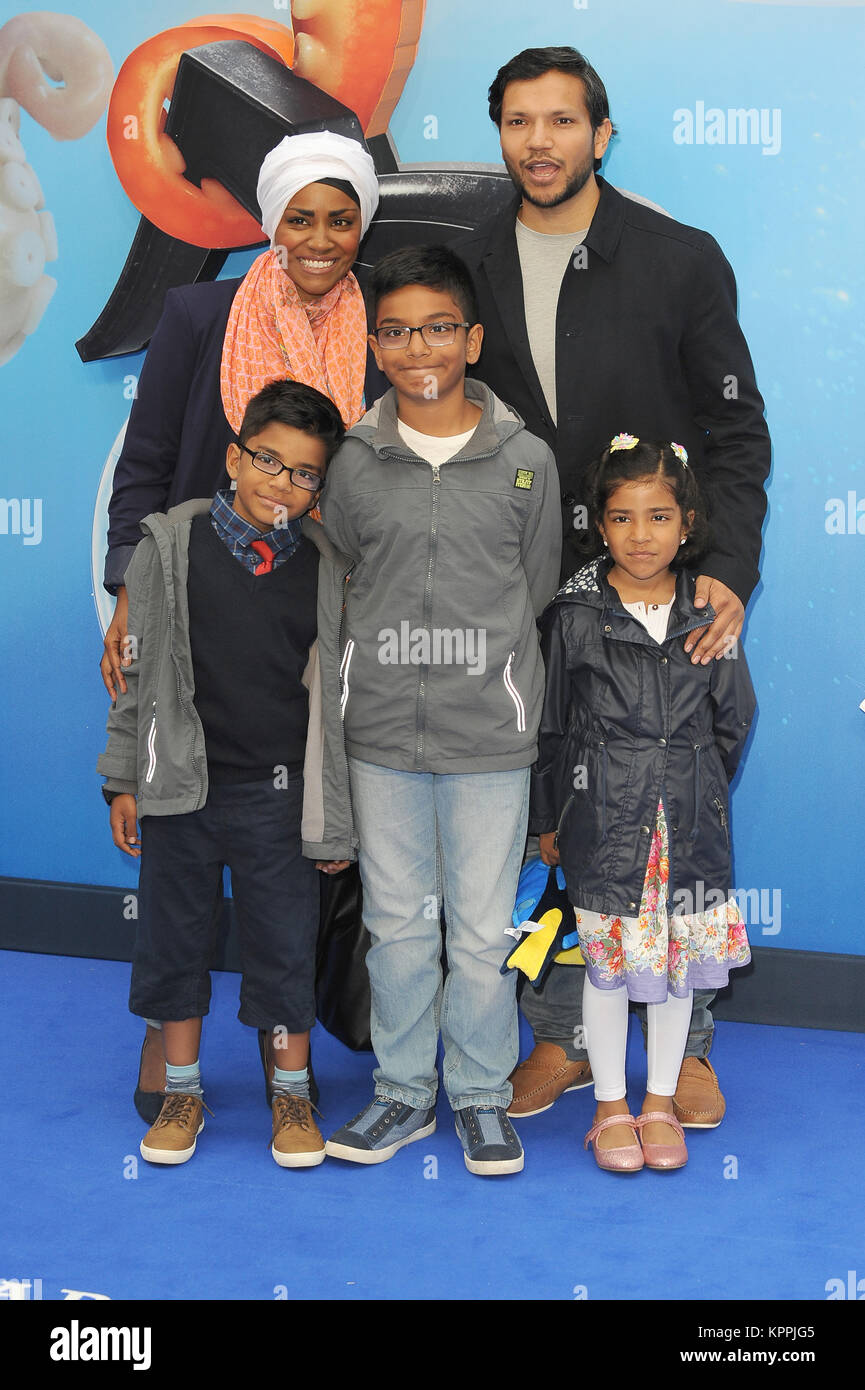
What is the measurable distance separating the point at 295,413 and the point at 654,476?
2.06 ft

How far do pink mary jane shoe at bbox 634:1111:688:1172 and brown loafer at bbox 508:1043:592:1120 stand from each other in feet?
0.81

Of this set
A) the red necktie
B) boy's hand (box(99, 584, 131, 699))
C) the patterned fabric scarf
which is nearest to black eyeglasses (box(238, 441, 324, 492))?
the red necktie

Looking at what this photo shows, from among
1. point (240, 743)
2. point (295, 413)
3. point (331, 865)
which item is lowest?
point (331, 865)

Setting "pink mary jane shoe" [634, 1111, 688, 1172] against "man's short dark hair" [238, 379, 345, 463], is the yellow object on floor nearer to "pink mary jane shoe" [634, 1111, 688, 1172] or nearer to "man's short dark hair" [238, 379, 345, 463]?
"pink mary jane shoe" [634, 1111, 688, 1172]

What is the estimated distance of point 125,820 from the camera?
8.03ft

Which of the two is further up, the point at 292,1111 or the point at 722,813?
the point at 722,813

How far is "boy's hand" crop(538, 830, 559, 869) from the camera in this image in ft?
8.25

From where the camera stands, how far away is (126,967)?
3443 mm

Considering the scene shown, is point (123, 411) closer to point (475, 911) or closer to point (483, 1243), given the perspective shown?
point (475, 911)

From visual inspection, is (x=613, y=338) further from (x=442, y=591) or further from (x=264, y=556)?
(x=264, y=556)

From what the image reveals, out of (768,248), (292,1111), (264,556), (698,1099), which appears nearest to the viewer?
(264,556)

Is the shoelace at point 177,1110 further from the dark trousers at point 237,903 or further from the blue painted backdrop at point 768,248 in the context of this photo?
the blue painted backdrop at point 768,248

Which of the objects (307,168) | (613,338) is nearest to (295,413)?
(307,168)

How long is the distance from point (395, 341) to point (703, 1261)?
1574mm
